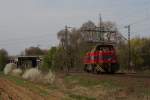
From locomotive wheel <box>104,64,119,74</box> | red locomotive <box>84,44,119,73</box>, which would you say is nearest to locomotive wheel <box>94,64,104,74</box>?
red locomotive <box>84,44,119,73</box>

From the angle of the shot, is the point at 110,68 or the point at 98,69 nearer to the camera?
the point at 110,68

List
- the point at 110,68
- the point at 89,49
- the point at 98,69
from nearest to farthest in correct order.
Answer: the point at 110,68 < the point at 98,69 < the point at 89,49

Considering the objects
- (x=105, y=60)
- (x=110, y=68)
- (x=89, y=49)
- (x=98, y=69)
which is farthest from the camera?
(x=89, y=49)

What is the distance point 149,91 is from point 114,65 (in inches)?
753

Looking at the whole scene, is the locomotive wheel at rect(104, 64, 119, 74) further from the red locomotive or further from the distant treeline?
the distant treeline

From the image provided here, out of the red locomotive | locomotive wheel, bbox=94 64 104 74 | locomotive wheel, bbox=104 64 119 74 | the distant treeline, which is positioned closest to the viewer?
the red locomotive

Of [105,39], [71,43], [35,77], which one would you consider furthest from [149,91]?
[71,43]

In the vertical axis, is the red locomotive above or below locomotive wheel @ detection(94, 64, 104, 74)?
above

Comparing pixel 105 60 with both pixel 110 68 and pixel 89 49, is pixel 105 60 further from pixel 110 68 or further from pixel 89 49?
pixel 89 49

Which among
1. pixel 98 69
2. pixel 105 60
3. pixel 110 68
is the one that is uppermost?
pixel 105 60

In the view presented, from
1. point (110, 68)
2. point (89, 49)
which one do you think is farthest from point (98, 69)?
point (89, 49)

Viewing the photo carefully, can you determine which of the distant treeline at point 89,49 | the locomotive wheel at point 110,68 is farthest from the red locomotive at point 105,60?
the distant treeline at point 89,49

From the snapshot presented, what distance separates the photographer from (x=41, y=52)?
176 meters

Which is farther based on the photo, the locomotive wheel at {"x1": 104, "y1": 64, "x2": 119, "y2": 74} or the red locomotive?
the locomotive wheel at {"x1": 104, "y1": 64, "x2": 119, "y2": 74}
